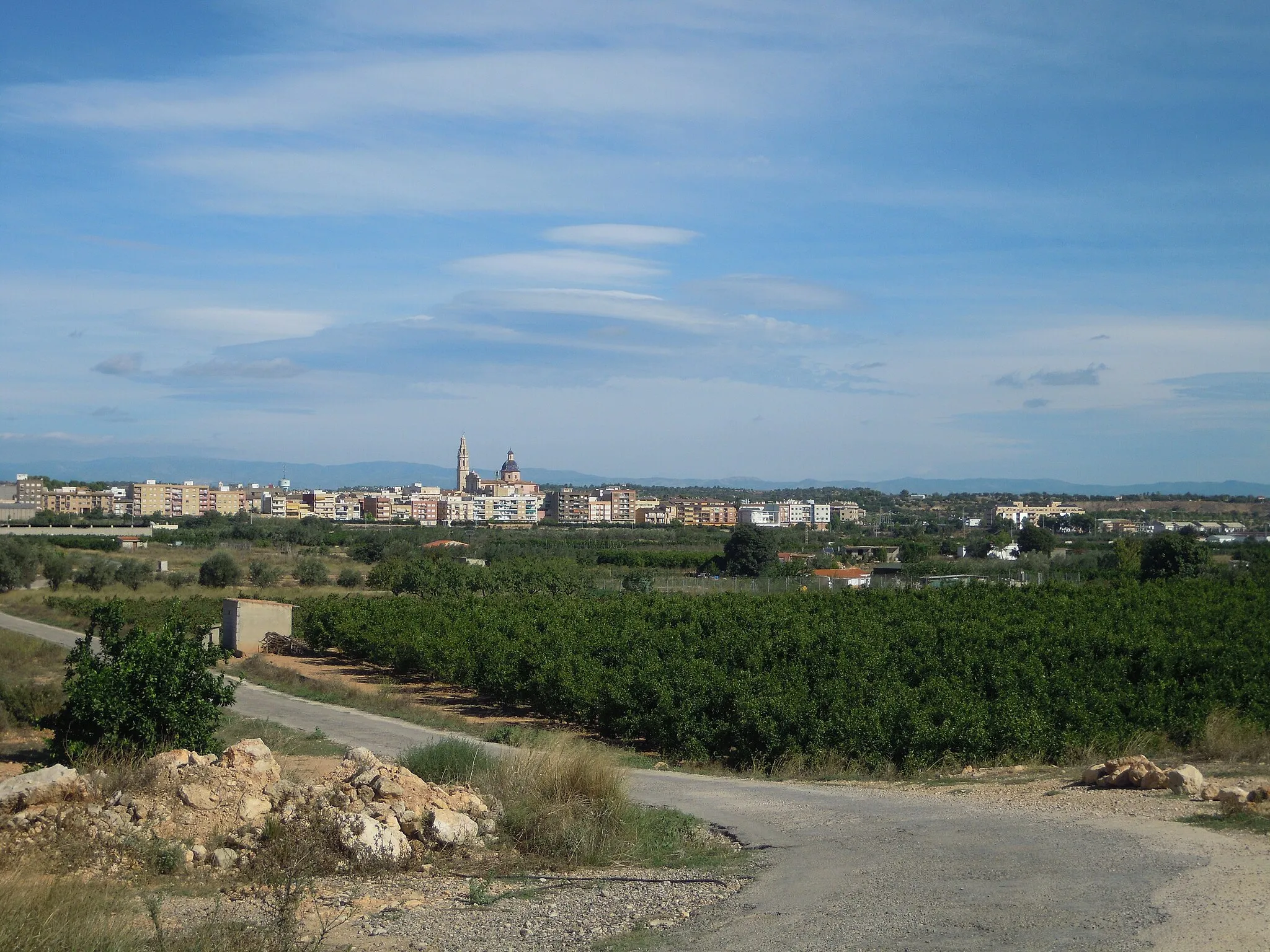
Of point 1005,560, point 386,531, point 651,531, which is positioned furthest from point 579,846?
point 651,531

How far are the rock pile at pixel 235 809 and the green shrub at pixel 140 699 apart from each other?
5.76ft

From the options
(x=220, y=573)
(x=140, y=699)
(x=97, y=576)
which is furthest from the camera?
(x=220, y=573)

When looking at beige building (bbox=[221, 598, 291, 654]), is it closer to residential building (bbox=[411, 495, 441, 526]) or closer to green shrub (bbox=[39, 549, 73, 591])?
green shrub (bbox=[39, 549, 73, 591])

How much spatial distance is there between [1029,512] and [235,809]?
14974 cm

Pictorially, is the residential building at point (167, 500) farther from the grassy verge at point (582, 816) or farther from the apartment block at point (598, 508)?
the grassy verge at point (582, 816)

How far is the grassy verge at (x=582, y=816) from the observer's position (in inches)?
356

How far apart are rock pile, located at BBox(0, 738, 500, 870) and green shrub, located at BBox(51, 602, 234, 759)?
1755 mm

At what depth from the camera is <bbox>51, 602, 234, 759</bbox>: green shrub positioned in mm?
11930

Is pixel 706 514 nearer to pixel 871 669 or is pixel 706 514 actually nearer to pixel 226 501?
pixel 226 501

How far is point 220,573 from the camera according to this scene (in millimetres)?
55812

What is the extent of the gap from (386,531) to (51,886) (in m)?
105

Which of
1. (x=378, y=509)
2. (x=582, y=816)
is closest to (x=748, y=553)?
(x=582, y=816)

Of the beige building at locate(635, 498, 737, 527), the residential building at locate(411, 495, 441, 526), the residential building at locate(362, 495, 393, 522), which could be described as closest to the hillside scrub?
the beige building at locate(635, 498, 737, 527)

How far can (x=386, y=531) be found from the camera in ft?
358
